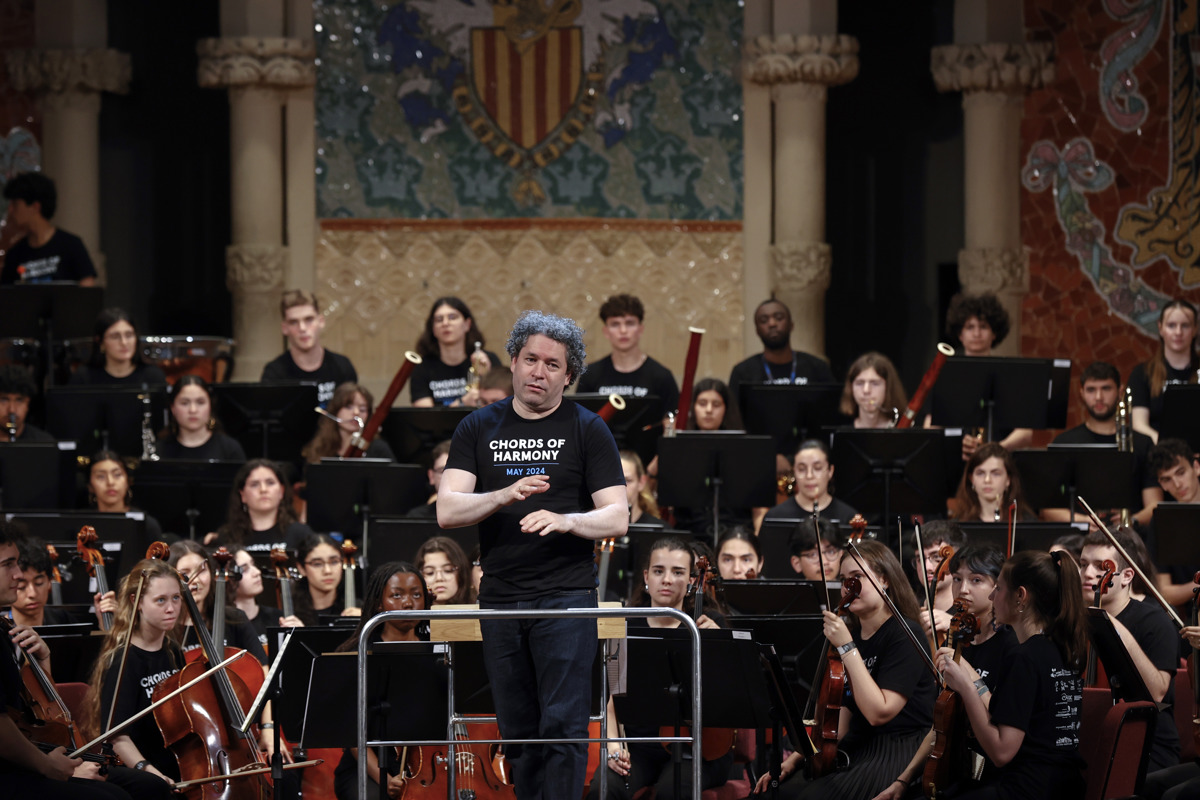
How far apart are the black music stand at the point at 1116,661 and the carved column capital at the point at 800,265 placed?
4803 mm

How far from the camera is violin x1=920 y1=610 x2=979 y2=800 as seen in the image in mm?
4488

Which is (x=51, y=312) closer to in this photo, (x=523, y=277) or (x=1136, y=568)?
(x=523, y=277)

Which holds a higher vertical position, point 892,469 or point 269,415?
point 269,415

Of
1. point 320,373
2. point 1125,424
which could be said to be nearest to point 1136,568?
point 1125,424

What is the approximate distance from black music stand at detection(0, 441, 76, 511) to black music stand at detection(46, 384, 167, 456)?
0.52 m

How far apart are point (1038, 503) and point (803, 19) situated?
12.2 ft

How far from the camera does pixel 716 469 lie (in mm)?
6680

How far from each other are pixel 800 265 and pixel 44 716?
5591mm

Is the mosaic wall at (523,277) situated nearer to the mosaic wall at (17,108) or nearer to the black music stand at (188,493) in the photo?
the mosaic wall at (17,108)

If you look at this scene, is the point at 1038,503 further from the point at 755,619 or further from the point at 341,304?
the point at 341,304

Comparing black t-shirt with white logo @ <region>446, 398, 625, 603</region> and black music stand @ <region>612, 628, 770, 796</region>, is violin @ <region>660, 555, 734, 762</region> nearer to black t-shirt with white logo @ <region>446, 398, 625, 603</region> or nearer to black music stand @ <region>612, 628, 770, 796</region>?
black music stand @ <region>612, 628, 770, 796</region>

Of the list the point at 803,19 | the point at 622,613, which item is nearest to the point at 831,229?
the point at 803,19

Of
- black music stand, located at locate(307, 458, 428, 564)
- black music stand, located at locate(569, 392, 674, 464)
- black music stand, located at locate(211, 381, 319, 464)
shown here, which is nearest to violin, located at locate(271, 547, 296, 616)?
black music stand, located at locate(307, 458, 428, 564)

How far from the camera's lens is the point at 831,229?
10164 mm
